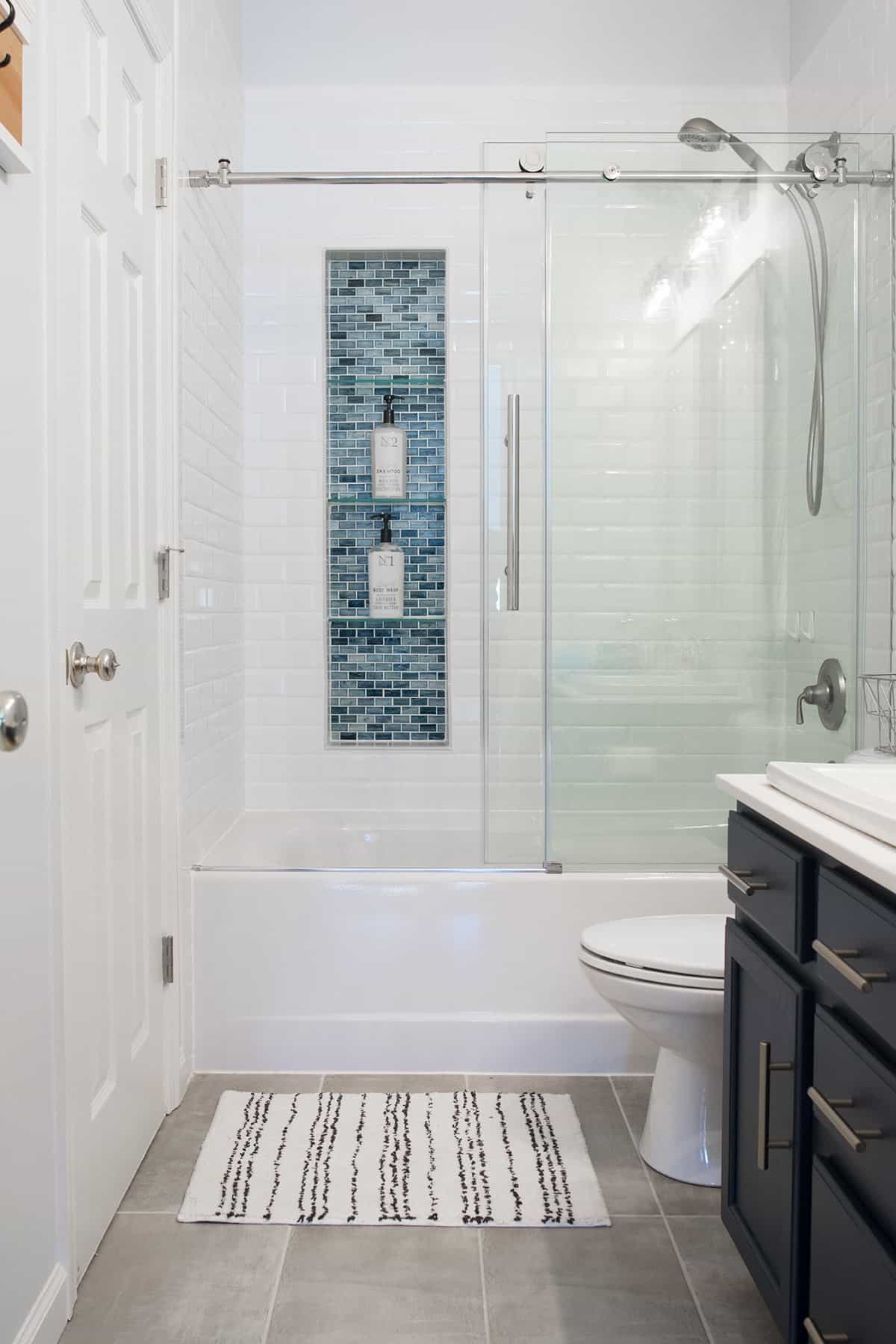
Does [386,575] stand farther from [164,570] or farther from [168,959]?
[168,959]

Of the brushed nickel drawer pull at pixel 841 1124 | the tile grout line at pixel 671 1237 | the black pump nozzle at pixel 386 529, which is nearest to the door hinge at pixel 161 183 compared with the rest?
the black pump nozzle at pixel 386 529

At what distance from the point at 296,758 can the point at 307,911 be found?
897mm

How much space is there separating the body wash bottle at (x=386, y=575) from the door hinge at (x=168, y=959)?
51.5 inches

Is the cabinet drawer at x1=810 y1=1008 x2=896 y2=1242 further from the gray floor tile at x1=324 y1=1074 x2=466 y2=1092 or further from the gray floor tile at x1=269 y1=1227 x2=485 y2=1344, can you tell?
the gray floor tile at x1=324 y1=1074 x2=466 y2=1092

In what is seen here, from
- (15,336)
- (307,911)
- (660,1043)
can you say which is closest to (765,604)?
(660,1043)

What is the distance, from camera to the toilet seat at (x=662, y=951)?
187cm

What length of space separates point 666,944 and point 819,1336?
0.85m

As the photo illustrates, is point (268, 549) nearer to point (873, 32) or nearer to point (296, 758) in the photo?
point (296, 758)

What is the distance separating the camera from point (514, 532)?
2605 millimetres

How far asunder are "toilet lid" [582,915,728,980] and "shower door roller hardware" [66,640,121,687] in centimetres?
100

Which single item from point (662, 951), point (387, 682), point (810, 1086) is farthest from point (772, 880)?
point (387, 682)

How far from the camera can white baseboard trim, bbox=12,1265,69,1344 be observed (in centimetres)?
142

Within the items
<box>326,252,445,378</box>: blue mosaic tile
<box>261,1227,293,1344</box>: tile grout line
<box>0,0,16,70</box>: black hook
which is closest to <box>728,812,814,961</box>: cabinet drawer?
<box>261,1227,293,1344</box>: tile grout line

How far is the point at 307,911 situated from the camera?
8.09 ft
